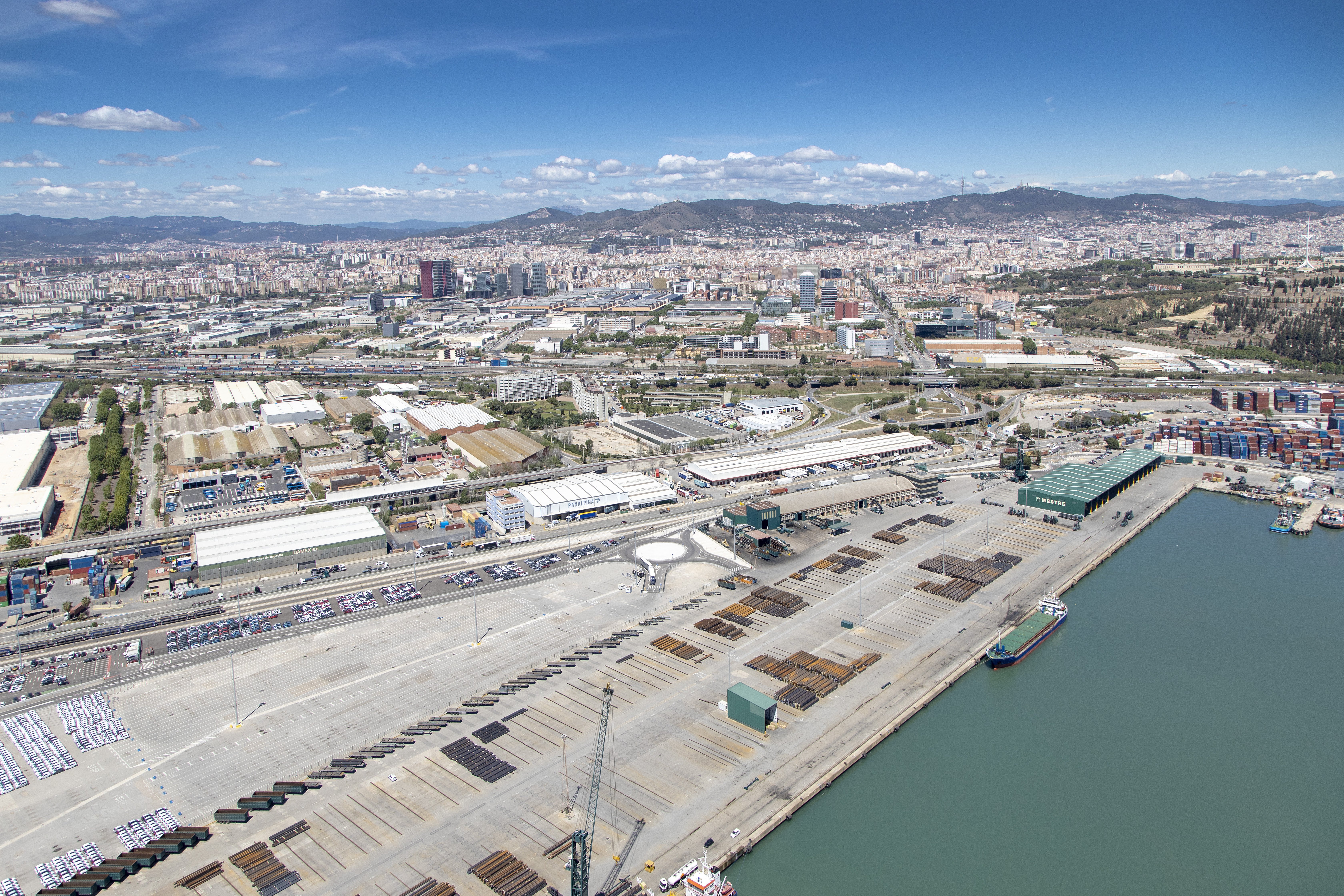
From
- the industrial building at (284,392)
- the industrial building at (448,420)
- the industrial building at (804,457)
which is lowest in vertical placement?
the industrial building at (804,457)

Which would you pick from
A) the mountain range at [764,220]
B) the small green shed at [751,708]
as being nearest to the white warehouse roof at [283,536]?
the small green shed at [751,708]

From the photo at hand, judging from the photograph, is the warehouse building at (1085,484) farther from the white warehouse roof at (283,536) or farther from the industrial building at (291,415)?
the industrial building at (291,415)

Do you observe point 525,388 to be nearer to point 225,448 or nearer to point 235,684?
point 225,448

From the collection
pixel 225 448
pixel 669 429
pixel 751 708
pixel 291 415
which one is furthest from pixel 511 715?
pixel 291 415

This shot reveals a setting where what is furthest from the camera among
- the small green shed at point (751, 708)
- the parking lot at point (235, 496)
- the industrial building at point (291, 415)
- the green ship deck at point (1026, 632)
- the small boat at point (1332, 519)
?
the industrial building at point (291, 415)

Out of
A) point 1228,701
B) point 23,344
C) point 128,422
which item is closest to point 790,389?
point 1228,701
